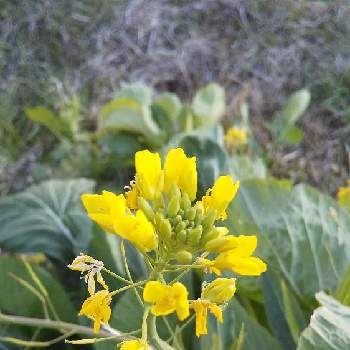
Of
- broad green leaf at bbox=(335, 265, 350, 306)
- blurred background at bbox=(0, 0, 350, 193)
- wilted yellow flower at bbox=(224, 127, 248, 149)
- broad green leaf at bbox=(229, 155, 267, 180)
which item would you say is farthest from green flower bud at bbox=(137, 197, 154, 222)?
blurred background at bbox=(0, 0, 350, 193)

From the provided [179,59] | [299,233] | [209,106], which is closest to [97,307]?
[299,233]

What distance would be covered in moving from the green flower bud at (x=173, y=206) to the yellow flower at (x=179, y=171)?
2cm

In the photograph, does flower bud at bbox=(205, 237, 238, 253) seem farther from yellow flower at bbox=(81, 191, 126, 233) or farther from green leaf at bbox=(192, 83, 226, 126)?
green leaf at bbox=(192, 83, 226, 126)

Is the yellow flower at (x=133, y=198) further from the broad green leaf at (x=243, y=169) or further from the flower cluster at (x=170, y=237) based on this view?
the broad green leaf at (x=243, y=169)

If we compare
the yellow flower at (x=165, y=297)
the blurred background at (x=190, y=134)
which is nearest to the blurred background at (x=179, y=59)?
the blurred background at (x=190, y=134)

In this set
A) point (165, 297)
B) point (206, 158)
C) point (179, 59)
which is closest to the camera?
point (165, 297)

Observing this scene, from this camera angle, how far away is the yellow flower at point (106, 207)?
646mm

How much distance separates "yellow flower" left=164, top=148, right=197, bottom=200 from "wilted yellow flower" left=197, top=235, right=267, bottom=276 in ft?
0.29

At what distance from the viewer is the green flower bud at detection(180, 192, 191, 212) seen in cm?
71

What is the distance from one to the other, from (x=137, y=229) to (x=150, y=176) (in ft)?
0.28

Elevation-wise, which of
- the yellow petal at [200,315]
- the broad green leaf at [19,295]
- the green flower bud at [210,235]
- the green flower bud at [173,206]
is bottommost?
the broad green leaf at [19,295]

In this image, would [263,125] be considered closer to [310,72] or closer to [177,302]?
[310,72]

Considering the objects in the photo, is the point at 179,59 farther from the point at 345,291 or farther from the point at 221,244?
the point at 221,244

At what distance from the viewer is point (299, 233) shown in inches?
49.8
